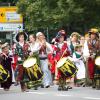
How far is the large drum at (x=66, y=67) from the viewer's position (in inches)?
706

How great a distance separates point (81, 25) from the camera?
116 feet

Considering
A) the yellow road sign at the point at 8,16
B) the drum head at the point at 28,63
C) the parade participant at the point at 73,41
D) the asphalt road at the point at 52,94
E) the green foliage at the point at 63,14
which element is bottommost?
the asphalt road at the point at 52,94

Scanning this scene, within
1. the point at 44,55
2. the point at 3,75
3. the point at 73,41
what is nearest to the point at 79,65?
the point at 73,41

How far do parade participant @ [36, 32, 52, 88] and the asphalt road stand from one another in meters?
0.75

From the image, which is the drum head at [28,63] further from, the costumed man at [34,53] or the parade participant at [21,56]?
the costumed man at [34,53]

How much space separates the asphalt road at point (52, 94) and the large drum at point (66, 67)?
50cm

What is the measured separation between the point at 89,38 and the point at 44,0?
18526 mm

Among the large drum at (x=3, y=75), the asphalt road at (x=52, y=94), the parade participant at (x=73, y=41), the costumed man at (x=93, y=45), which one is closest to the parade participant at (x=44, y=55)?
the asphalt road at (x=52, y=94)

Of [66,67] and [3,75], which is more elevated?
[66,67]

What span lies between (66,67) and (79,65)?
7.53 ft

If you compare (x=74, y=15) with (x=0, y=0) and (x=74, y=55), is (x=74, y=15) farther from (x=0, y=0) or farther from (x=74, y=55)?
(x=0, y=0)

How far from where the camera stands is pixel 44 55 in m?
19.1

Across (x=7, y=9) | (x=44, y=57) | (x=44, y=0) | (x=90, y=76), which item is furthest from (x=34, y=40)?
(x=7, y=9)

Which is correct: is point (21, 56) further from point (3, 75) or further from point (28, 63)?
point (3, 75)
